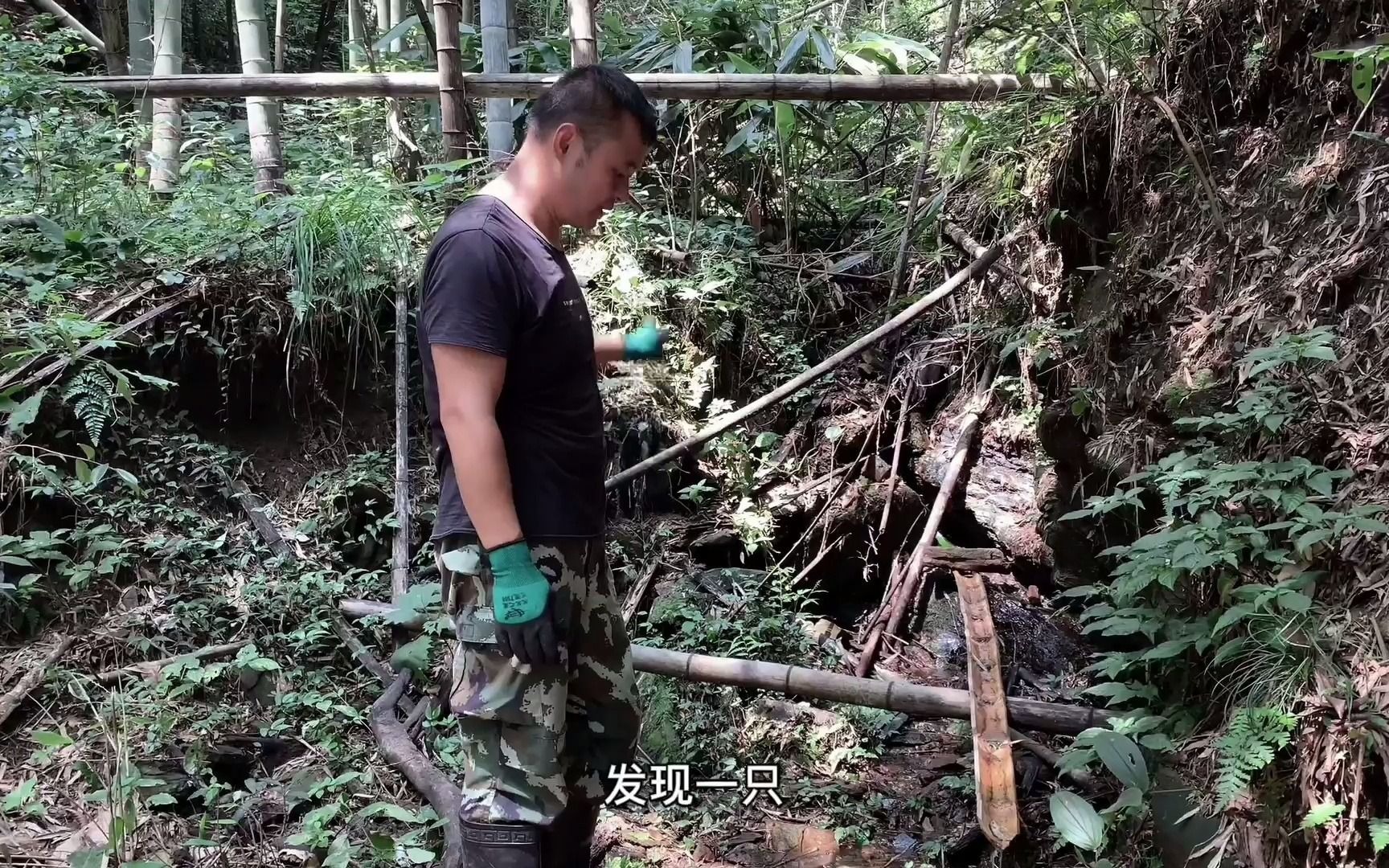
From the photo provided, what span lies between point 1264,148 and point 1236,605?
1856mm

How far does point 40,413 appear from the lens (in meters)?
3.80

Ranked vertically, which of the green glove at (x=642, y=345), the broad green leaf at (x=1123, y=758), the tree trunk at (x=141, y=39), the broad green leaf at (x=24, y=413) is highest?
the tree trunk at (x=141, y=39)

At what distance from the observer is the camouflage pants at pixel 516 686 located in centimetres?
203

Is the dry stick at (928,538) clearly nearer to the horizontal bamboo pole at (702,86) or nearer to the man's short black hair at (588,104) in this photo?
the horizontal bamboo pole at (702,86)

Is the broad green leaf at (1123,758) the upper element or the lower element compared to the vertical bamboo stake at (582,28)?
lower

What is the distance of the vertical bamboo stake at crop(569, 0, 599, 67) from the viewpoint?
479 centimetres

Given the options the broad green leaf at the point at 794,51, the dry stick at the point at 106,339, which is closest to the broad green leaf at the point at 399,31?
the broad green leaf at the point at 794,51

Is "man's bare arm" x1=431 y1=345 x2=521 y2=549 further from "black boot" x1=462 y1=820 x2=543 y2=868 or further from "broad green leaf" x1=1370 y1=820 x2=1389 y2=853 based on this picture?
"broad green leaf" x1=1370 y1=820 x2=1389 y2=853

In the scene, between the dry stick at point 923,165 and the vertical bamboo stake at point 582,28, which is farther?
the dry stick at point 923,165

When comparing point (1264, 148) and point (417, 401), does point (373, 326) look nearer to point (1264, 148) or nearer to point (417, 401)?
point (417, 401)

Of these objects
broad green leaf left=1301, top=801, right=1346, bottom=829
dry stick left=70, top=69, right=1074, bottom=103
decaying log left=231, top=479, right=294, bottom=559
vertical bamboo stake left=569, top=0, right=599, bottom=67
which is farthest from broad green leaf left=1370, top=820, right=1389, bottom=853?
vertical bamboo stake left=569, top=0, right=599, bottom=67

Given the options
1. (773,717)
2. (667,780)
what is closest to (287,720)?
(667,780)

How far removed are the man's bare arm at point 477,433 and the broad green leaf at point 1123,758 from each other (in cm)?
172

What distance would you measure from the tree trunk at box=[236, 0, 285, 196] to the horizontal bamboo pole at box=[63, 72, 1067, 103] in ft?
2.65
